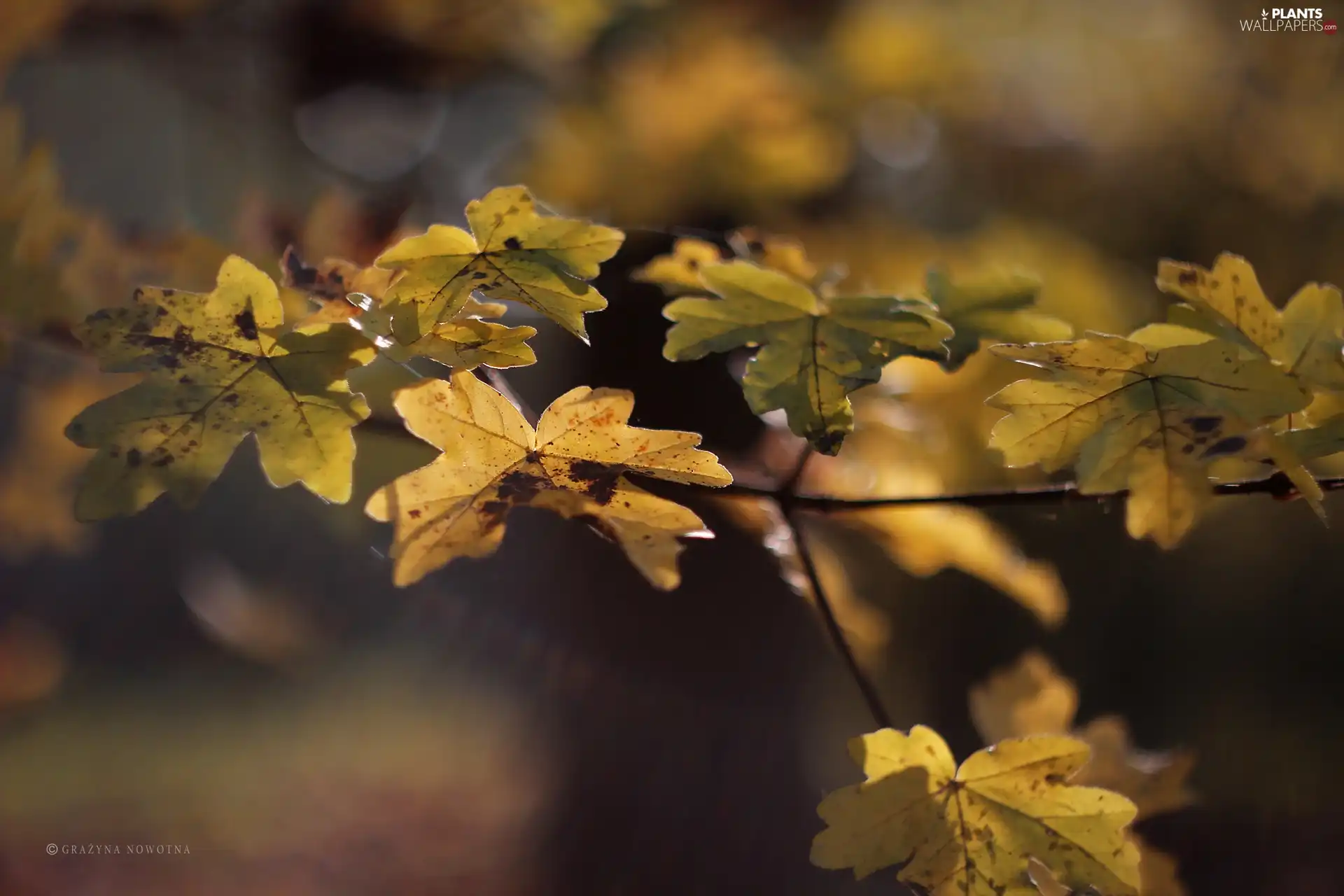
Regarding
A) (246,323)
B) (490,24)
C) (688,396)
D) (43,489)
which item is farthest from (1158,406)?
(43,489)

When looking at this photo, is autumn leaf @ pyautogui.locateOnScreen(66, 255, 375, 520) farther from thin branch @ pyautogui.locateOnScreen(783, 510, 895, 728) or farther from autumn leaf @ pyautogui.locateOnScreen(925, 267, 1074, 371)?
autumn leaf @ pyautogui.locateOnScreen(925, 267, 1074, 371)

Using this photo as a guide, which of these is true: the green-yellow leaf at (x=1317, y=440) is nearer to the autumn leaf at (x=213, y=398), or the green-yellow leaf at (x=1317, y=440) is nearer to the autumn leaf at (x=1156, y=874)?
the autumn leaf at (x=1156, y=874)

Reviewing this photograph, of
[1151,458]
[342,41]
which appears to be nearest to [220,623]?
[342,41]

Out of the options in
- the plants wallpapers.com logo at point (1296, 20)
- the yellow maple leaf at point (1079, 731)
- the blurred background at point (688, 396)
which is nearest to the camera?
the yellow maple leaf at point (1079, 731)

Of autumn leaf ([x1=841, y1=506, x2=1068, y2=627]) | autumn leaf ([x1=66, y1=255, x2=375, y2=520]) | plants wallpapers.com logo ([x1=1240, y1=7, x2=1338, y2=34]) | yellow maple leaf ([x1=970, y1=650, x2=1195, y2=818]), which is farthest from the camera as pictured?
plants wallpapers.com logo ([x1=1240, y1=7, x2=1338, y2=34])

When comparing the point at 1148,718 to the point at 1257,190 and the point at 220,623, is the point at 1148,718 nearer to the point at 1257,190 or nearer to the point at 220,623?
the point at 1257,190

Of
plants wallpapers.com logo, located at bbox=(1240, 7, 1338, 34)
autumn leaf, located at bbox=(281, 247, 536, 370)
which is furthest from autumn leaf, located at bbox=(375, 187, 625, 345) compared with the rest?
plants wallpapers.com logo, located at bbox=(1240, 7, 1338, 34)

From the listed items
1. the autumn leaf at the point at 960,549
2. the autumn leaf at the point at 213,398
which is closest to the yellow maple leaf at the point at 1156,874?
the autumn leaf at the point at 960,549
